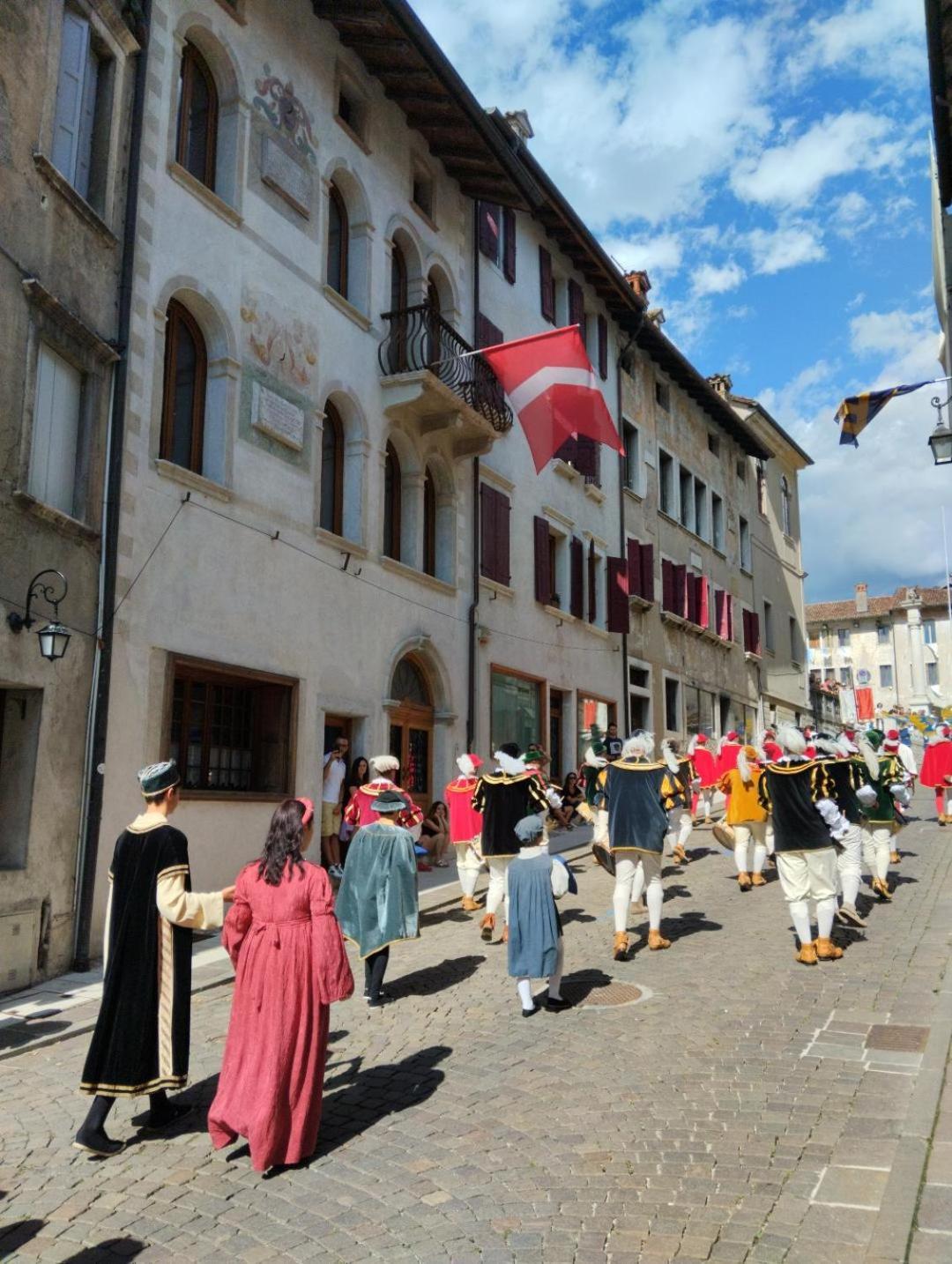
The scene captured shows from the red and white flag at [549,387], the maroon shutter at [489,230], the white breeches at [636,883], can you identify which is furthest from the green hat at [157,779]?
the maroon shutter at [489,230]

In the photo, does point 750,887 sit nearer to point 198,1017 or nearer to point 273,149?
point 198,1017

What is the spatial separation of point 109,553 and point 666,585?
1929 cm

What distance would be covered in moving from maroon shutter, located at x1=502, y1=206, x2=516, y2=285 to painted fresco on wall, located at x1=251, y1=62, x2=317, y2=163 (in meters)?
6.83

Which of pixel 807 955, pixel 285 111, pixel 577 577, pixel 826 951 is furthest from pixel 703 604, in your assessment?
pixel 807 955

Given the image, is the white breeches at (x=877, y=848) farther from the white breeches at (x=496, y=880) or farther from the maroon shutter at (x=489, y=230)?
the maroon shutter at (x=489, y=230)

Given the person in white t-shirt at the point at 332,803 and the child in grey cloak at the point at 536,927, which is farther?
the person in white t-shirt at the point at 332,803

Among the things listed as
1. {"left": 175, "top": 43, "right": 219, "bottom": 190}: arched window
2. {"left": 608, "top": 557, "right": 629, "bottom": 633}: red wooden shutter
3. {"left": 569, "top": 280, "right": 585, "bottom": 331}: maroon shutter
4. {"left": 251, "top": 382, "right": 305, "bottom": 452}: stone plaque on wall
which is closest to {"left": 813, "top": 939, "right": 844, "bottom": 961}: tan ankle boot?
{"left": 251, "top": 382, "right": 305, "bottom": 452}: stone plaque on wall

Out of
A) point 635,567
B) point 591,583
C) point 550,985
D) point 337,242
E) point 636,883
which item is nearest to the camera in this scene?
point 550,985

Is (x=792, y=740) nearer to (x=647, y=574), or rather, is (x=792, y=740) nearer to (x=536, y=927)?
(x=536, y=927)

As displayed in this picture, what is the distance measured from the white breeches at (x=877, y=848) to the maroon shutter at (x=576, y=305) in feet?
49.2

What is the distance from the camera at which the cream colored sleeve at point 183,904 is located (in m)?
5.43

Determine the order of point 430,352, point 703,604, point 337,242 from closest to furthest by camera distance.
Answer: point 337,242 → point 430,352 → point 703,604

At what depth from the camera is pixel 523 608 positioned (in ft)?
67.2

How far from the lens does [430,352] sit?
16.4 m
